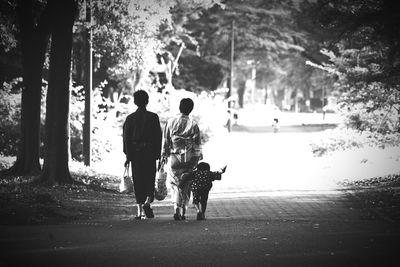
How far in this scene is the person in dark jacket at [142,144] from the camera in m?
8.78

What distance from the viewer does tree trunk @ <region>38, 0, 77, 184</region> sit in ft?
42.4

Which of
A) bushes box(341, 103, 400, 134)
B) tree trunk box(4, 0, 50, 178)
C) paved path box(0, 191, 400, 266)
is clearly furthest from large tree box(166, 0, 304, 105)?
paved path box(0, 191, 400, 266)

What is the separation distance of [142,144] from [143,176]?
0.50 metres

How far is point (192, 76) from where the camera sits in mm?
36000

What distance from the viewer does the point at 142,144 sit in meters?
8.80

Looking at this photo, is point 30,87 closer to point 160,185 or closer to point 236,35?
point 160,185

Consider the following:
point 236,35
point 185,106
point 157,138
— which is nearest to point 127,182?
point 157,138

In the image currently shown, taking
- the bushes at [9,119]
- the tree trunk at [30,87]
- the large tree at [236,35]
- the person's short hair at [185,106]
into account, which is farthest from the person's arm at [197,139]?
the large tree at [236,35]

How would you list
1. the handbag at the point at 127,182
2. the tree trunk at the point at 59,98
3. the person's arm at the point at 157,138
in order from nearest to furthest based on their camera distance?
the person's arm at the point at 157,138 → the handbag at the point at 127,182 → the tree trunk at the point at 59,98

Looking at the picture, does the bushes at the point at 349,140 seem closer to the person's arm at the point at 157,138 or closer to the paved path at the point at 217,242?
the paved path at the point at 217,242

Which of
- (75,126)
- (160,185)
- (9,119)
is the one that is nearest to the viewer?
(160,185)

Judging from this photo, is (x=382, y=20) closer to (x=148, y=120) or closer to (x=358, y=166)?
(x=148, y=120)

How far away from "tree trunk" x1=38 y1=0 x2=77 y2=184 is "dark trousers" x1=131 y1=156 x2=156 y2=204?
4.65 meters

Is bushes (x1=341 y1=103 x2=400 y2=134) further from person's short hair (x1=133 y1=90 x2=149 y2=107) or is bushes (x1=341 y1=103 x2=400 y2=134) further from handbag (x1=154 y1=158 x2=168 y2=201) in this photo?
person's short hair (x1=133 y1=90 x2=149 y2=107)
